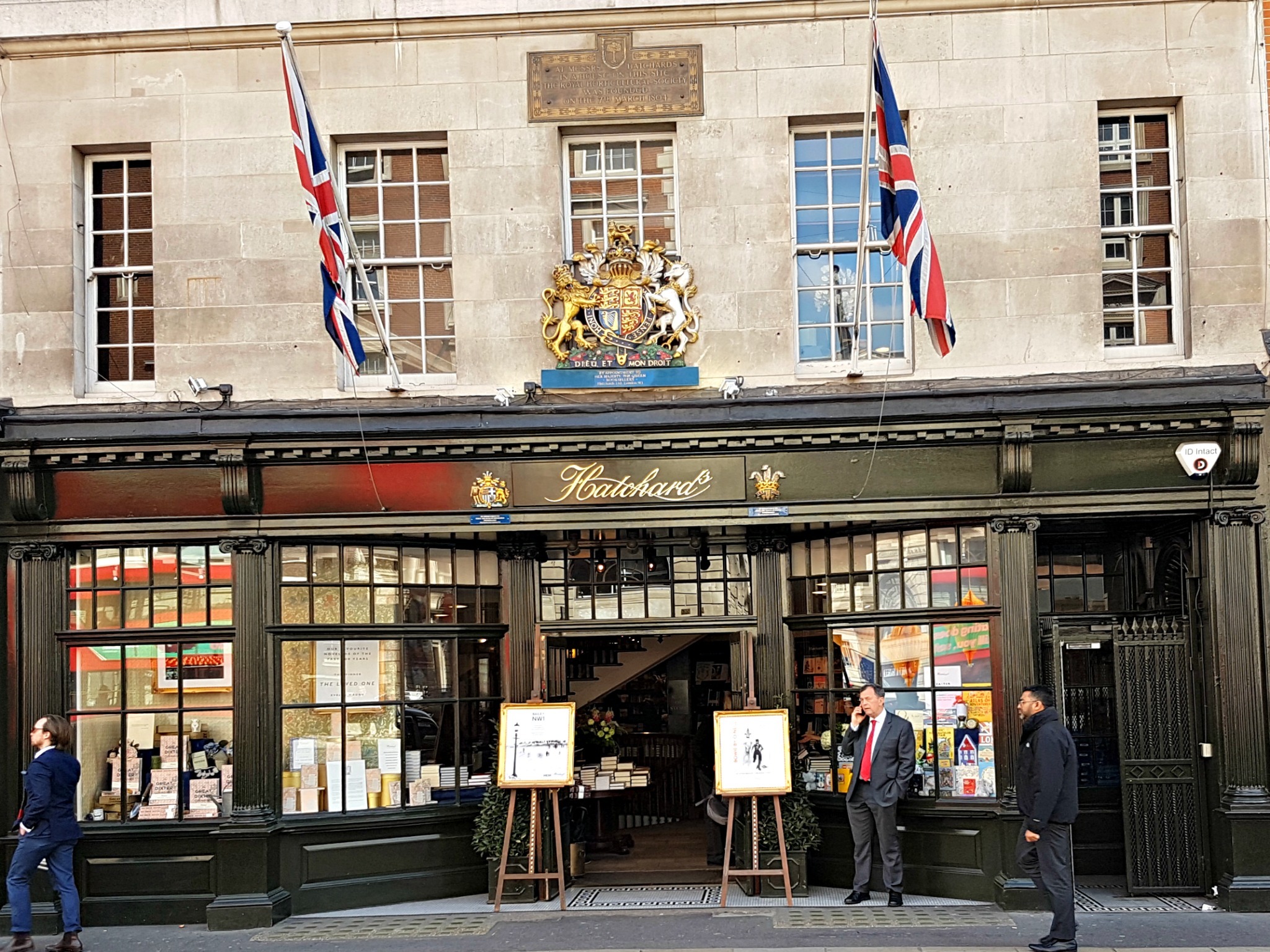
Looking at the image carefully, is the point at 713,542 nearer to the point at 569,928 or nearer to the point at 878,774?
the point at 878,774

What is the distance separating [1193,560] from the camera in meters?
12.2

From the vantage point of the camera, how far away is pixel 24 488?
12.3 metres

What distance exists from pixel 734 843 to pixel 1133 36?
8.28 m

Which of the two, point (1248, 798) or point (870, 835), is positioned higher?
point (1248, 798)

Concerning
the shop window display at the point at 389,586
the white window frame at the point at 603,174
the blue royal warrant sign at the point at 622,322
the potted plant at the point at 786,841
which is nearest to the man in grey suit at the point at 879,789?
the potted plant at the point at 786,841

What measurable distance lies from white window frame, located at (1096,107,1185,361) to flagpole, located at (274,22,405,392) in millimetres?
6499

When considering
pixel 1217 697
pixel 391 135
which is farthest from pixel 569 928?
pixel 391 135

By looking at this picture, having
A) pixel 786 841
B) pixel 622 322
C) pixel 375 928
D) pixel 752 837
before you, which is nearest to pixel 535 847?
pixel 375 928

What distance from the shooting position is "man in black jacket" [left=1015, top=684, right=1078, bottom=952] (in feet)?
32.8

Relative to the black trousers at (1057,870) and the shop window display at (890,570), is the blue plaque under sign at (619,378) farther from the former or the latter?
the black trousers at (1057,870)

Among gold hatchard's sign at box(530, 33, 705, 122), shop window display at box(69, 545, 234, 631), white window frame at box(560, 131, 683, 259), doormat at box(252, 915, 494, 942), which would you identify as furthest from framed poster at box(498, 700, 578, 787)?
gold hatchard's sign at box(530, 33, 705, 122)

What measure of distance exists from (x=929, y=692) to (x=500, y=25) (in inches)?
288

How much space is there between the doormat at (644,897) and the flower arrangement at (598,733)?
159 centimetres

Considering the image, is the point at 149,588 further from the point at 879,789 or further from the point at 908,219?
the point at 908,219
